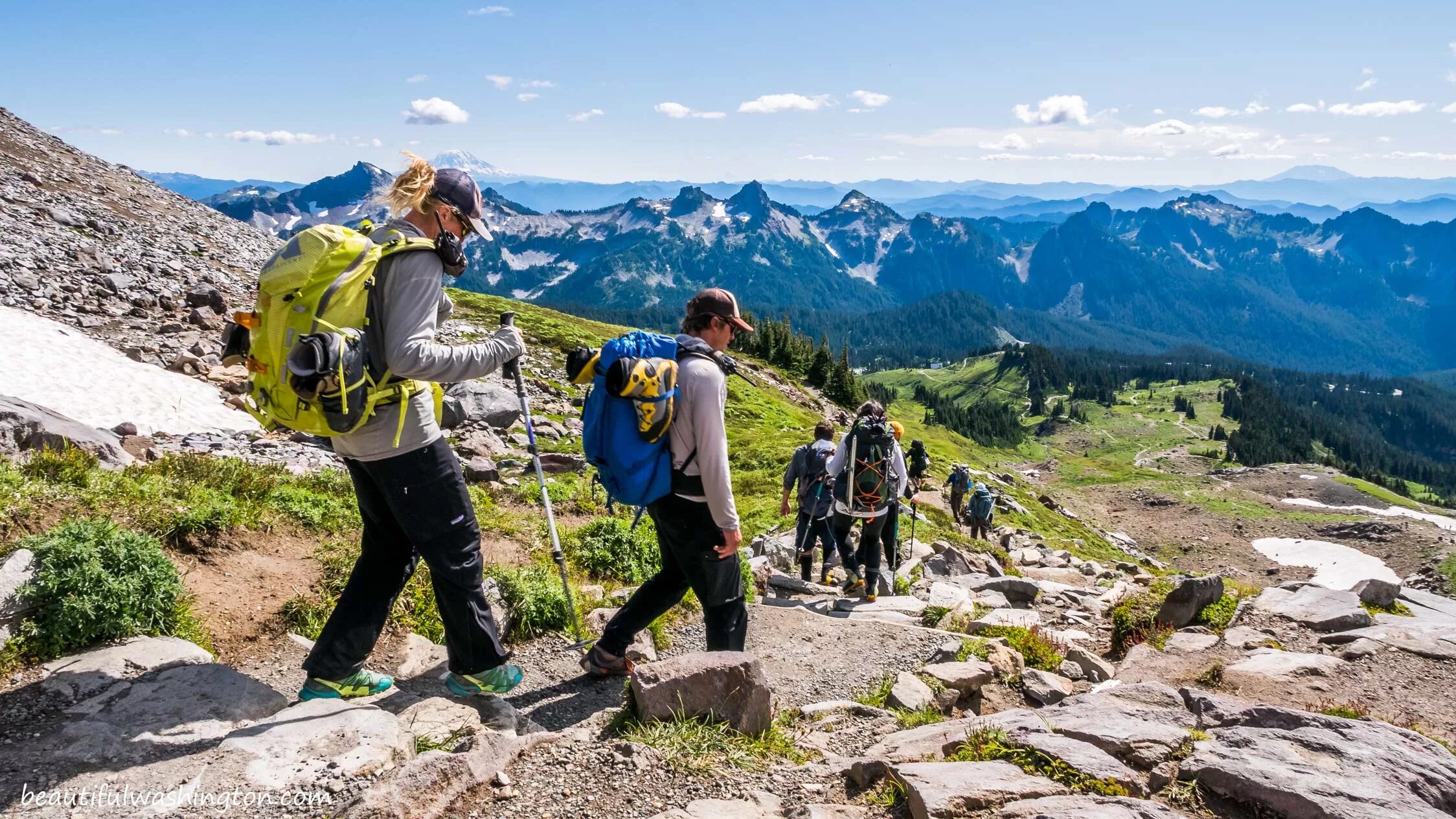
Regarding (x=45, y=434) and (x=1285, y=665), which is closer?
(x=1285, y=665)

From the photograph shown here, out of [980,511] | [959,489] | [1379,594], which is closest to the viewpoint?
Answer: [1379,594]

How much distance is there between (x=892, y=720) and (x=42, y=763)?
19.4 ft

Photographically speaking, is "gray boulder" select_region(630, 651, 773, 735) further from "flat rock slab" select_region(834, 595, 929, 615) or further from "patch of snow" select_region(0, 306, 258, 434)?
"patch of snow" select_region(0, 306, 258, 434)

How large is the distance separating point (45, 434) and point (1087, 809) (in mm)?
13142

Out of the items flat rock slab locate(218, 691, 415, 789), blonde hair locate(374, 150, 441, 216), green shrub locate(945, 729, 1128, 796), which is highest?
blonde hair locate(374, 150, 441, 216)

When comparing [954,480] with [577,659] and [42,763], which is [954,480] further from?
[42,763]

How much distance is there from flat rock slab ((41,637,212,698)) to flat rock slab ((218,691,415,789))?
4.20ft

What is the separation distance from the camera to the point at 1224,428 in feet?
655

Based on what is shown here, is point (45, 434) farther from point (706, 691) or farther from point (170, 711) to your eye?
point (706, 691)

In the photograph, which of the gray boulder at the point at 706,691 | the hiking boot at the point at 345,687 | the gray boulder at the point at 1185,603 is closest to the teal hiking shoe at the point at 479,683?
the hiking boot at the point at 345,687

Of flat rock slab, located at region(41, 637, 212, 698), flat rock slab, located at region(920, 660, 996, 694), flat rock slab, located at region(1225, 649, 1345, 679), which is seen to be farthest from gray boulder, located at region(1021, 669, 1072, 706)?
flat rock slab, located at region(41, 637, 212, 698)

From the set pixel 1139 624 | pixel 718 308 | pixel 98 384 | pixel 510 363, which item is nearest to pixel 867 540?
pixel 1139 624

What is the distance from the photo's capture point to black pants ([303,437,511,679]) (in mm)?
5363

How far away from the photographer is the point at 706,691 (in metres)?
5.44
